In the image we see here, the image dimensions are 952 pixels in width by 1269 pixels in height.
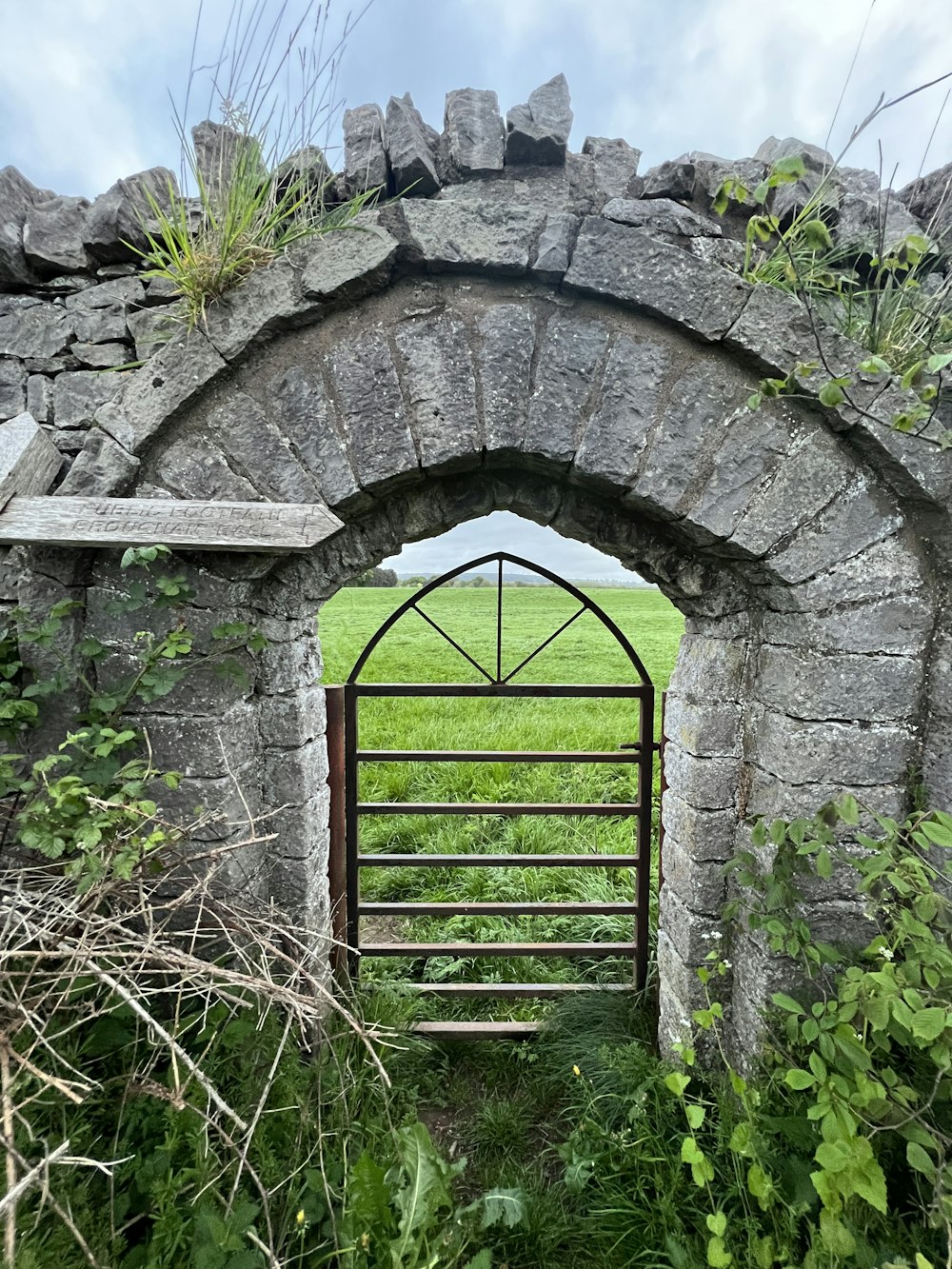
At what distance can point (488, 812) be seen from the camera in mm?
2762

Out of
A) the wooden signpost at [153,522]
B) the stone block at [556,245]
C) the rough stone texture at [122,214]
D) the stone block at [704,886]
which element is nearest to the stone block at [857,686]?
the stone block at [704,886]

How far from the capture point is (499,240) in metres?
1.88

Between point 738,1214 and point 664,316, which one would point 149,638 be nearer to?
point 664,316

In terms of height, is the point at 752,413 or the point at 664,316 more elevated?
the point at 664,316

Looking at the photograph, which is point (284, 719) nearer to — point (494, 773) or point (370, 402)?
point (370, 402)

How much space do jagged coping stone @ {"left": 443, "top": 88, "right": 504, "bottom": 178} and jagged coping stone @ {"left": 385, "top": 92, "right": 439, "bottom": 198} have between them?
0.30 feet

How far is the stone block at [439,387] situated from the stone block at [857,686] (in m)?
1.24

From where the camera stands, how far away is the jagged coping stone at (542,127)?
2.09 meters

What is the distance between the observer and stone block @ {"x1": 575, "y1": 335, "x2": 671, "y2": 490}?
190cm

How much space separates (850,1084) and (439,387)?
2.19 meters

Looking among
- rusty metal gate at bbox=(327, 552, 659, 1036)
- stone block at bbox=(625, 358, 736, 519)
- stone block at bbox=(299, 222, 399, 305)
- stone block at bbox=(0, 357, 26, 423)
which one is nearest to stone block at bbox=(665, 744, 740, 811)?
rusty metal gate at bbox=(327, 552, 659, 1036)

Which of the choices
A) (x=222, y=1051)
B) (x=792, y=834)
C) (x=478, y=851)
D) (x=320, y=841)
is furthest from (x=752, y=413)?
(x=478, y=851)

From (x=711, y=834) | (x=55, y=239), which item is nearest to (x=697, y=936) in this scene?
(x=711, y=834)

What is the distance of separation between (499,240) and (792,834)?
1.92 m
